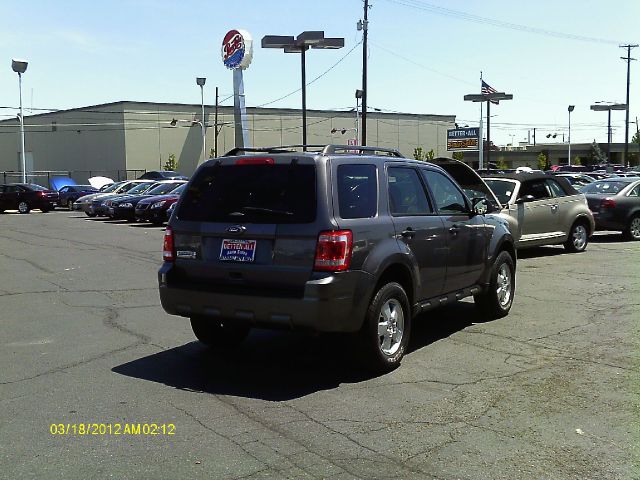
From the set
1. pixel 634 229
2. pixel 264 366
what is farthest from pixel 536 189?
pixel 264 366

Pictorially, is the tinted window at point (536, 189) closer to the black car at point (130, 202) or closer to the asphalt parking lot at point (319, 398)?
the asphalt parking lot at point (319, 398)

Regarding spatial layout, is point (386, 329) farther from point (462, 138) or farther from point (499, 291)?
point (462, 138)

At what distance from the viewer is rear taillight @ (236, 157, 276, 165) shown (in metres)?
5.90

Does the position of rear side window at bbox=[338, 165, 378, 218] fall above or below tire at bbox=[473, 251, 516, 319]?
above

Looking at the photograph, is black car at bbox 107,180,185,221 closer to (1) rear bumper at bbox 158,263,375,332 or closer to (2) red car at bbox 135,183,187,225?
(2) red car at bbox 135,183,187,225

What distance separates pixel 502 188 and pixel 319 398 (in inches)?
368

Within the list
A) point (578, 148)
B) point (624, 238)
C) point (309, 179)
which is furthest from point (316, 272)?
point (578, 148)

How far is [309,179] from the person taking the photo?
5.67 meters

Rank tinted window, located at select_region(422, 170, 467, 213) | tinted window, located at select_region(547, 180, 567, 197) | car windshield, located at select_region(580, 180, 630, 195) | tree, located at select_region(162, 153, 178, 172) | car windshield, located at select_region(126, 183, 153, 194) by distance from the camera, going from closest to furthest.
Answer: tinted window, located at select_region(422, 170, 467, 213) → tinted window, located at select_region(547, 180, 567, 197) → car windshield, located at select_region(580, 180, 630, 195) → car windshield, located at select_region(126, 183, 153, 194) → tree, located at select_region(162, 153, 178, 172)

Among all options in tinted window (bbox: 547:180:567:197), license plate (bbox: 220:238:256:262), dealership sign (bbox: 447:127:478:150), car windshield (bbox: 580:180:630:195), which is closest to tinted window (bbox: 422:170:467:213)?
license plate (bbox: 220:238:256:262)

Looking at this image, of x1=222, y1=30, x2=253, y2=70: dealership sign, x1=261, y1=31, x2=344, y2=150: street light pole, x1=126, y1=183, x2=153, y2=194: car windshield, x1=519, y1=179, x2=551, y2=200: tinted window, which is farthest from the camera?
x1=261, y1=31, x2=344, y2=150: street light pole

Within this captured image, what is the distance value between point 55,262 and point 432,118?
74.4 metres

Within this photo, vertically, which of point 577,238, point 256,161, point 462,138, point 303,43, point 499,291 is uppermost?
point 303,43

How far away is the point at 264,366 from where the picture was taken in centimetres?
632
